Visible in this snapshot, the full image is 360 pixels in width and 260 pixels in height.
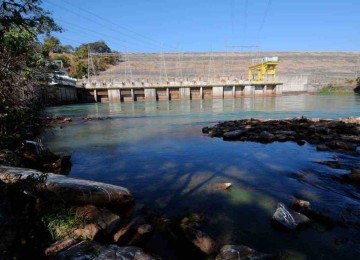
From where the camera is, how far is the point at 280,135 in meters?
9.79

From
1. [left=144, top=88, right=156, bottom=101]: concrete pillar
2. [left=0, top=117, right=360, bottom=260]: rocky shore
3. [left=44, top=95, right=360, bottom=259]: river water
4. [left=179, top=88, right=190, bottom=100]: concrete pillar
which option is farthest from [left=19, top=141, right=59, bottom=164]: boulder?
[left=179, top=88, right=190, bottom=100]: concrete pillar

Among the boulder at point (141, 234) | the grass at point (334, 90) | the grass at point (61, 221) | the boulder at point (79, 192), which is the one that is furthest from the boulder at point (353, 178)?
the grass at point (334, 90)

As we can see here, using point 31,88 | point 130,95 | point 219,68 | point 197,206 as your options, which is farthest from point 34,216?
point 219,68

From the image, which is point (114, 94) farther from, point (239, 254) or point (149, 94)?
point (239, 254)

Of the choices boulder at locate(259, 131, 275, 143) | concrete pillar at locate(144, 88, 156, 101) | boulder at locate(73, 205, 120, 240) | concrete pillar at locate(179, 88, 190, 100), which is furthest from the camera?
concrete pillar at locate(179, 88, 190, 100)

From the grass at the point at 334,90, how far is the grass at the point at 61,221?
59139mm

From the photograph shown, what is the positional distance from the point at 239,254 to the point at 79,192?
2442mm

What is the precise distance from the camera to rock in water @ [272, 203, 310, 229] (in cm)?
372

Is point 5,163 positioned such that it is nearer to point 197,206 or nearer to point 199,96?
point 197,206

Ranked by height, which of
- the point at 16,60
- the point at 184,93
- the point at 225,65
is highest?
the point at 225,65

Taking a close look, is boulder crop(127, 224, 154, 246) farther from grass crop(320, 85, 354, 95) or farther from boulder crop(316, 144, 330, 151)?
grass crop(320, 85, 354, 95)

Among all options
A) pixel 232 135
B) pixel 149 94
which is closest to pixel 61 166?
pixel 232 135

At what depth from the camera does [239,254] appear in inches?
117

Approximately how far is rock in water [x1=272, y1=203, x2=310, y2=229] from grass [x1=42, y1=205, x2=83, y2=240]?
269 cm
